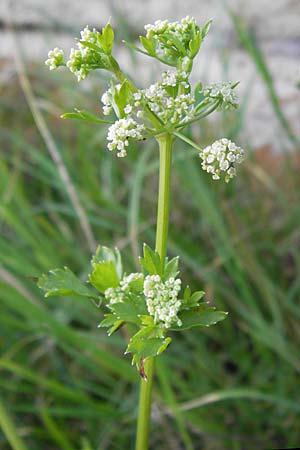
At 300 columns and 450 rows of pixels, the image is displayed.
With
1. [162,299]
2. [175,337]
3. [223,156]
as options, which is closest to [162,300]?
[162,299]

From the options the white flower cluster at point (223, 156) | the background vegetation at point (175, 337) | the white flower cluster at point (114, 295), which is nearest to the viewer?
the white flower cluster at point (223, 156)

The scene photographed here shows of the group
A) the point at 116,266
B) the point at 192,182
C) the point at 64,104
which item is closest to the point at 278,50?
the point at 64,104

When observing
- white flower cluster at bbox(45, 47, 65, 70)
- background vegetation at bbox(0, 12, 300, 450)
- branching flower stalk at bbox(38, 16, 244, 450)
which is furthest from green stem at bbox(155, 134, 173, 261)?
background vegetation at bbox(0, 12, 300, 450)

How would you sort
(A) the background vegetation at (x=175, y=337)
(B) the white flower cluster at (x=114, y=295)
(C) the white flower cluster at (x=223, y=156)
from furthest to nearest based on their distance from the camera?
(A) the background vegetation at (x=175, y=337)
(B) the white flower cluster at (x=114, y=295)
(C) the white flower cluster at (x=223, y=156)

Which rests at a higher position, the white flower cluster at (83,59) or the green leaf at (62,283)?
the white flower cluster at (83,59)

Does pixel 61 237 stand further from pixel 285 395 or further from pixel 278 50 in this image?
pixel 278 50

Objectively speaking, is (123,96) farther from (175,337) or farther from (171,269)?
(175,337)

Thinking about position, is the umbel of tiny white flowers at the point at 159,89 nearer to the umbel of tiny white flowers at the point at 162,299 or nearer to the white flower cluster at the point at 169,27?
the white flower cluster at the point at 169,27

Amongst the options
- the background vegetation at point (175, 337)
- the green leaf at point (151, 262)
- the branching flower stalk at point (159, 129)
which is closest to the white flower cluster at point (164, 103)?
the branching flower stalk at point (159, 129)
